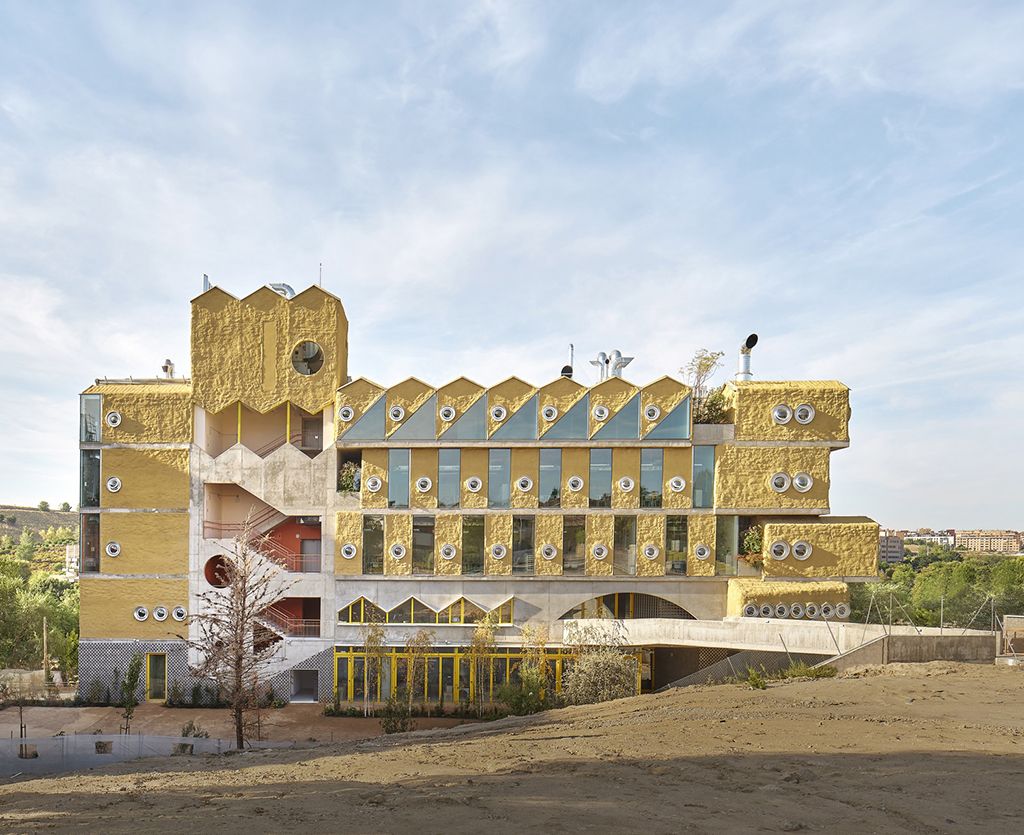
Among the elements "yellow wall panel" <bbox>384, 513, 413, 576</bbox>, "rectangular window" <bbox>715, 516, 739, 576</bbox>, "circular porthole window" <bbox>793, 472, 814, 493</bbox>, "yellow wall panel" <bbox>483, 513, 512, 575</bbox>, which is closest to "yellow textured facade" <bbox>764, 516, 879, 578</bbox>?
"rectangular window" <bbox>715, 516, 739, 576</bbox>

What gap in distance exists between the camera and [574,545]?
94.6ft

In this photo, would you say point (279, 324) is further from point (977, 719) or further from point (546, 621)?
point (977, 719)

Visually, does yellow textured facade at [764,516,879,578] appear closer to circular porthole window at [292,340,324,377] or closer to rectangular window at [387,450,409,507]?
rectangular window at [387,450,409,507]

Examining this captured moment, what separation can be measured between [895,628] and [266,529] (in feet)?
86.2

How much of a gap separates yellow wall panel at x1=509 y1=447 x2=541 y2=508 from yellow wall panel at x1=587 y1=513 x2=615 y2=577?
2652 mm

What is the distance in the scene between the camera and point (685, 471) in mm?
28797

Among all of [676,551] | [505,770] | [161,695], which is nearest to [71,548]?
[161,695]

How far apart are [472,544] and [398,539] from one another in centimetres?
327

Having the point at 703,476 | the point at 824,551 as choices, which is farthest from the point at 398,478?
the point at 824,551

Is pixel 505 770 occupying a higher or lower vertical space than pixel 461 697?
higher

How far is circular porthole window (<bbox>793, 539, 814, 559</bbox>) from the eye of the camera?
90.3ft

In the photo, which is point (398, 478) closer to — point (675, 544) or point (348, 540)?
point (348, 540)

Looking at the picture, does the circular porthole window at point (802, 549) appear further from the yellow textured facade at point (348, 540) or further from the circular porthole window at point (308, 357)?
the circular porthole window at point (308, 357)

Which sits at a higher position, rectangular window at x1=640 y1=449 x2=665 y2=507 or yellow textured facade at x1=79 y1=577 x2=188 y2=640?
rectangular window at x1=640 y1=449 x2=665 y2=507
